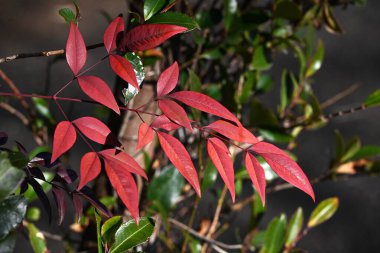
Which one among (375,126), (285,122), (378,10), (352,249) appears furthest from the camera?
(378,10)

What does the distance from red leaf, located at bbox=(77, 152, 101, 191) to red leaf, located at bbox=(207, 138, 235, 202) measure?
0.11 meters

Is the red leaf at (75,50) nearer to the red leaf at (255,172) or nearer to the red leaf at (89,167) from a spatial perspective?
the red leaf at (89,167)

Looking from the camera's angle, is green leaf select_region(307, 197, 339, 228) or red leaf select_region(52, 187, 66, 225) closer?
red leaf select_region(52, 187, 66, 225)

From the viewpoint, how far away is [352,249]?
67.5 inches

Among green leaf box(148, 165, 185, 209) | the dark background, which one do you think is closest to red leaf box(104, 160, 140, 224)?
green leaf box(148, 165, 185, 209)

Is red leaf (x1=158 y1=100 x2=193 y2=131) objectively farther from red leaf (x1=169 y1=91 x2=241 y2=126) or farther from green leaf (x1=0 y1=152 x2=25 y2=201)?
green leaf (x1=0 y1=152 x2=25 y2=201)

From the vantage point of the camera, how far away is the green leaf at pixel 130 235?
0.58 meters

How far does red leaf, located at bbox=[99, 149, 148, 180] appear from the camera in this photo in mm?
509

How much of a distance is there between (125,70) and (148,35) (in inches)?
1.6

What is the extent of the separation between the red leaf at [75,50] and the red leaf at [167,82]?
8 centimetres

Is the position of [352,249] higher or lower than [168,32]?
lower

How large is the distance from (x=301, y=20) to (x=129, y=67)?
76cm

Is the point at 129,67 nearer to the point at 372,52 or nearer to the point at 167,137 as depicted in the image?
the point at 167,137

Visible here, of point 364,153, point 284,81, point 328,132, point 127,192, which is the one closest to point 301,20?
point 284,81
